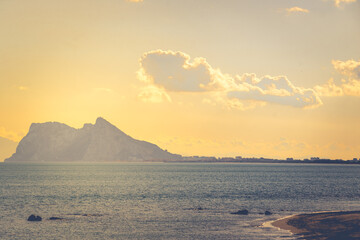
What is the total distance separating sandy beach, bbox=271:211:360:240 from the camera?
6088cm

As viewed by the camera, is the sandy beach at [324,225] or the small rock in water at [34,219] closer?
the sandy beach at [324,225]

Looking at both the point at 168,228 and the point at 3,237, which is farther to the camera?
the point at 168,228

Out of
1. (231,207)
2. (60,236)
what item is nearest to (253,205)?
(231,207)

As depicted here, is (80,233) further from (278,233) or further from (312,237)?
(312,237)

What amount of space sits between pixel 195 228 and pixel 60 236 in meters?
19.9

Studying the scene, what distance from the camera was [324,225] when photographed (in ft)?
223

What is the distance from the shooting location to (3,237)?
6444 centimetres

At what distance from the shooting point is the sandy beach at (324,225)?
2397 inches

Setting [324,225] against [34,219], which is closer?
[324,225]

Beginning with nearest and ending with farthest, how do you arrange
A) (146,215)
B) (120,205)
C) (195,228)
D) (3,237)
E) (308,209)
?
(3,237)
(195,228)
(146,215)
(308,209)
(120,205)

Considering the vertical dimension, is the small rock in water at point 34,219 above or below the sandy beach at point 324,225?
below

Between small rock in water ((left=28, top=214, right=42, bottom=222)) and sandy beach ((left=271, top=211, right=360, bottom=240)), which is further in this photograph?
small rock in water ((left=28, top=214, right=42, bottom=222))

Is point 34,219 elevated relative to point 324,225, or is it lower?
lower

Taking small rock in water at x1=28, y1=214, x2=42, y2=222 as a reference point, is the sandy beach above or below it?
above
